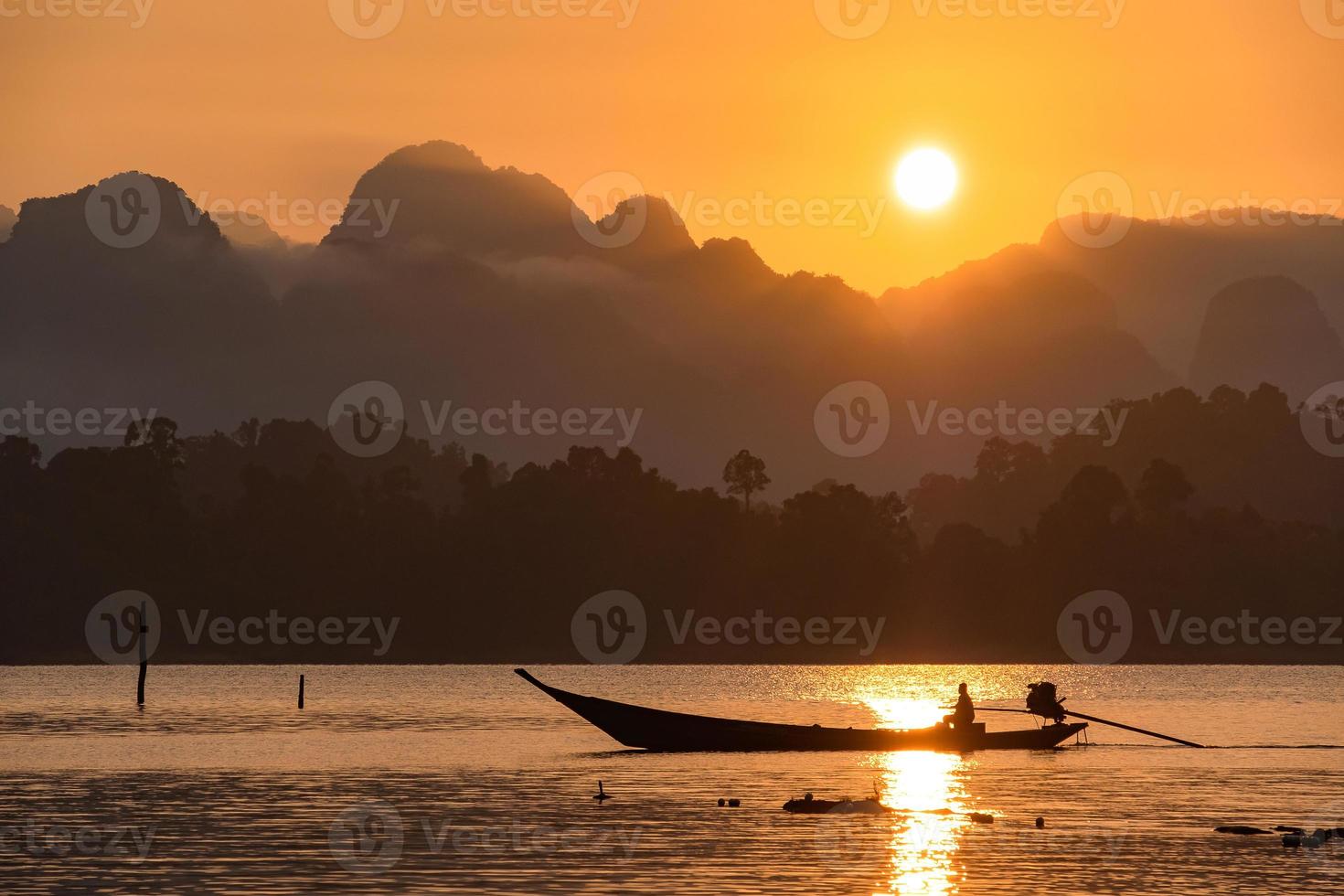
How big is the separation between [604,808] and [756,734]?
578 inches

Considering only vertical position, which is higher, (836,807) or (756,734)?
(756,734)

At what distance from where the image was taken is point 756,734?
67.6 metres

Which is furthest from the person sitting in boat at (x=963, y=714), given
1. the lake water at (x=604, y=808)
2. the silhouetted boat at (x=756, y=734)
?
the lake water at (x=604, y=808)

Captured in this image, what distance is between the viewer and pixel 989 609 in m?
199

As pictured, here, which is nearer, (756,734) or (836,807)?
(836,807)

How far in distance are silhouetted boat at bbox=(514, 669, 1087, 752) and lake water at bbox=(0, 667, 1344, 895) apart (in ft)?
2.57

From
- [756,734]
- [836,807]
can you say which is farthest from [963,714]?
[836,807]

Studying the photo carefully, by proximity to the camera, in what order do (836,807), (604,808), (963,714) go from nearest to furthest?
Result: (836,807) → (604,808) → (963,714)

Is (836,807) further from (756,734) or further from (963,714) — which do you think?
(963,714)

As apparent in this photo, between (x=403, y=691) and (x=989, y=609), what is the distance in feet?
255

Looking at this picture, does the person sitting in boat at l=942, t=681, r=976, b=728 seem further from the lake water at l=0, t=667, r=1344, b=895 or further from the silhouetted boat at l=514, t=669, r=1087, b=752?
the lake water at l=0, t=667, r=1344, b=895

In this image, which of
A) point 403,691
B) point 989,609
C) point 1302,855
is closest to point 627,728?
point 1302,855

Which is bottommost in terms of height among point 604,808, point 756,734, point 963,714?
point 604,808

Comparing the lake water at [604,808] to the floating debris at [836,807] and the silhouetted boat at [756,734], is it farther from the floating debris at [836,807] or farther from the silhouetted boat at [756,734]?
the silhouetted boat at [756,734]
